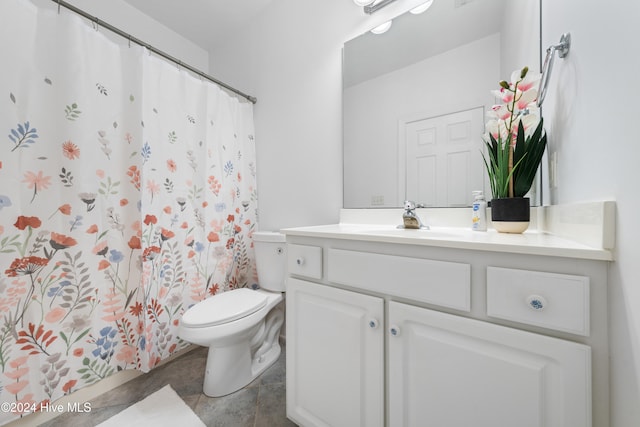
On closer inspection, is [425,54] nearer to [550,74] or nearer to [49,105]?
[550,74]

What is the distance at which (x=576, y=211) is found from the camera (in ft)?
1.87

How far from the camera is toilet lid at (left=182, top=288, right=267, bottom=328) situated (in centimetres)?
116

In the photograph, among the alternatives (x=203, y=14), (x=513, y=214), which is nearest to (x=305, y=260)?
(x=513, y=214)

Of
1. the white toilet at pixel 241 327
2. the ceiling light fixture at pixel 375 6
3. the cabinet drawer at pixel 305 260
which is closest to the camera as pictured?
the cabinet drawer at pixel 305 260

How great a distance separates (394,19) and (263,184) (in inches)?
51.4

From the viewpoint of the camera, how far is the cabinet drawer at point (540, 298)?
1.63 feet

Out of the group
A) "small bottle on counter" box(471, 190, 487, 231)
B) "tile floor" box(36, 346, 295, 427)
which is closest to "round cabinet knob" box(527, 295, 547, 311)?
"small bottle on counter" box(471, 190, 487, 231)

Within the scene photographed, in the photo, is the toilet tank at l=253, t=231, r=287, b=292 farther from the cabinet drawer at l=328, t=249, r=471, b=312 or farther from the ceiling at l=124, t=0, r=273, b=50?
the ceiling at l=124, t=0, r=273, b=50

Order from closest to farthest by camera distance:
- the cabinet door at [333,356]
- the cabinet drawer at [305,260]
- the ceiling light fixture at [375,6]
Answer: the cabinet door at [333,356] < the cabinet drawer at [305,260] < the ceiling light fixture at [375,6]

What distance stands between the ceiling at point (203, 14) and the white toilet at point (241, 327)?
168 centimetres

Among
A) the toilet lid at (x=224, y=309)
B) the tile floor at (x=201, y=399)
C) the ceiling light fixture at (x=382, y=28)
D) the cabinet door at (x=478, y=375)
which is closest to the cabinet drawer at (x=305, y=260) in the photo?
the cabinet door at (x=478, y=375)

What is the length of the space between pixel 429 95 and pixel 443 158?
1.04 feet

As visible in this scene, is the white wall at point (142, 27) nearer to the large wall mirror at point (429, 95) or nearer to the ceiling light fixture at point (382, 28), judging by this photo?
the large wall mirror at point (429, 95)

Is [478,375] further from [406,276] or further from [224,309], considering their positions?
[224,309]
